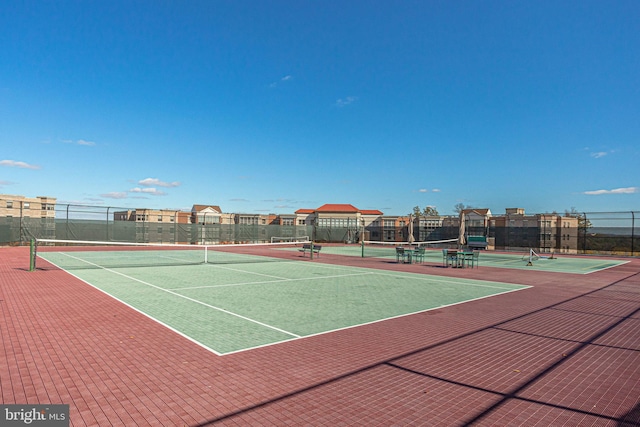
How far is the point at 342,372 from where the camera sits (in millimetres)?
5258

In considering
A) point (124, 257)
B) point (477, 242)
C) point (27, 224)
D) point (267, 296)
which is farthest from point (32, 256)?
point (477, 242)

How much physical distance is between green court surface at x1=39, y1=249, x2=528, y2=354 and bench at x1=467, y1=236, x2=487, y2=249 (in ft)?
62.8

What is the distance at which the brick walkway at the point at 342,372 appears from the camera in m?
4.07

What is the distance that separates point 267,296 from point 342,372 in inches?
234

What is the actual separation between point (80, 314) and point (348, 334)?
5.65 metres

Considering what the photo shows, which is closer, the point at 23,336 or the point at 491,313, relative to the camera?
the point at 23,336

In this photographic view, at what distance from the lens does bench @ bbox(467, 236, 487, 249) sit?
110 feet

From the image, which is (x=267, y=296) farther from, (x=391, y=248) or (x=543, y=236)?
(x=543, y=236)

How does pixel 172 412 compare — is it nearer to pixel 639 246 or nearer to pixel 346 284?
pixel 346 284

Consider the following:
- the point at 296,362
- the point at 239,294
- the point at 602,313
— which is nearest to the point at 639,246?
the point at 602,313

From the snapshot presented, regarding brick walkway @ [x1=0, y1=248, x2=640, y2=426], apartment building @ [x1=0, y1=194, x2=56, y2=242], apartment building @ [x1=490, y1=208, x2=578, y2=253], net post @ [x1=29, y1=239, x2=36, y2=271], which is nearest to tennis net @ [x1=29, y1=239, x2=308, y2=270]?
net post @ [x1=29, y1=239, x2=36, y2=271]

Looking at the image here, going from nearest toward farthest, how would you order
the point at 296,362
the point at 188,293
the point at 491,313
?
the point at 296,362
the point at 491,313
the point at 188,293

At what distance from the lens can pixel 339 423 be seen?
12.7 feet

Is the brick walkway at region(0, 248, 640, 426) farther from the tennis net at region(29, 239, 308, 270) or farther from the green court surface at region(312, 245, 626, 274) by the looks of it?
the green court surface at region(312, 245, 626, 274)
